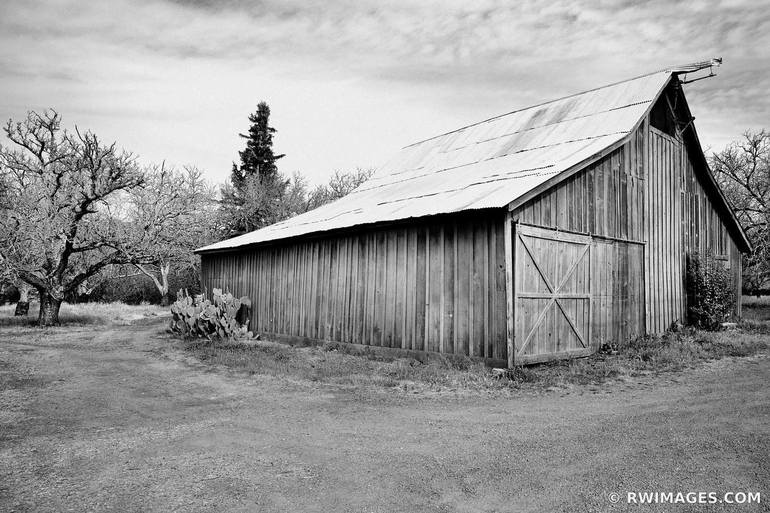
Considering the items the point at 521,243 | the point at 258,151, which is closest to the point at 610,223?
the point at 521,243

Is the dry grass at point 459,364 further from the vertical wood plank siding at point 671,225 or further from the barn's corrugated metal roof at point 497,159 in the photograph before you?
the barn's corrugated metal roof at point 497,159

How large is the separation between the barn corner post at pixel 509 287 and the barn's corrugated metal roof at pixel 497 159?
58 cm

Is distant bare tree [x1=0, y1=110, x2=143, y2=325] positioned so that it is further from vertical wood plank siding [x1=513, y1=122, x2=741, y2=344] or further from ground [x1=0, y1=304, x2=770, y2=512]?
vertical wood plank siding [x1=513, y1=122, x2=741, y2=344]

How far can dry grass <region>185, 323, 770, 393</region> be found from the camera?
859 cm

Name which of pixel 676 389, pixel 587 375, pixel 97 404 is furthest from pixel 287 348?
pixel 676 389

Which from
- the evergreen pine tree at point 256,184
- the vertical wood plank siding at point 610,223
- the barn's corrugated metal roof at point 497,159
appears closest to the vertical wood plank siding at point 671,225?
the vertical wood plank siding at point 610,223

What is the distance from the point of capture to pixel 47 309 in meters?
19.6

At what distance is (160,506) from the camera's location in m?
3.78

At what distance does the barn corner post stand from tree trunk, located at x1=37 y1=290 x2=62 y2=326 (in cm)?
1770

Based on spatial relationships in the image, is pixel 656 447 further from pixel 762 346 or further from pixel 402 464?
pixel 762 346

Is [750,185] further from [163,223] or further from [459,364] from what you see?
[163,223]

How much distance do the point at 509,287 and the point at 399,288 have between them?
110 inches

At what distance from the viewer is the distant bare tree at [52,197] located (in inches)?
722

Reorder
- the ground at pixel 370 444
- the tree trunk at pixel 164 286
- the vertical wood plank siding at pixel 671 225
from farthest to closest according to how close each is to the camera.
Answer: the tree trunk at pixel 164 286 → the vertical wood plank siding at pixel 671 225 → the ground at pixel 370 444
